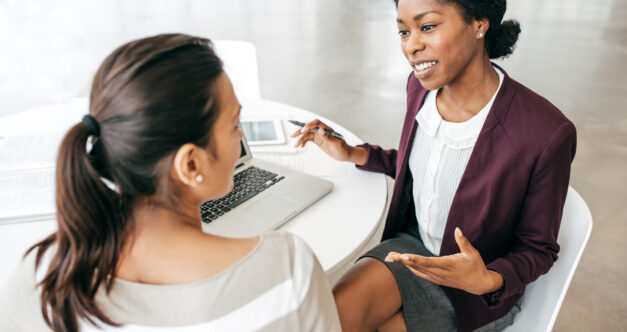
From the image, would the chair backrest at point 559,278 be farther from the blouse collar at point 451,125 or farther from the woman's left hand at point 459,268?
the blouse collar at point 451,125

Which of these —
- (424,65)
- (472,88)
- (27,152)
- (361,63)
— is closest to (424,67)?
(424,65)

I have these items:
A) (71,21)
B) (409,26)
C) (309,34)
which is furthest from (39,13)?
(409,26)

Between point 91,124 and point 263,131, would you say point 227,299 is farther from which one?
point 263,131

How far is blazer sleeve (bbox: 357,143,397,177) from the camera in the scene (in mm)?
1538

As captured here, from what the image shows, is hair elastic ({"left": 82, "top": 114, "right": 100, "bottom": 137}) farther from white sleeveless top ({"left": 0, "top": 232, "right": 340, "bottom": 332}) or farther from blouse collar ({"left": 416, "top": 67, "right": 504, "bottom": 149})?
blouse collar ({"left": 416, "top": 67, "right": 504, "bottom": 149})

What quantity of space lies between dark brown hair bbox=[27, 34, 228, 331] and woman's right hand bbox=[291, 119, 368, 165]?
0.77 m

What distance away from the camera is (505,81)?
1307mm

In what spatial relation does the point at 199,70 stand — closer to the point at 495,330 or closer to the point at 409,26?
the point at 409,26

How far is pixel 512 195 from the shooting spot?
49.0 inches

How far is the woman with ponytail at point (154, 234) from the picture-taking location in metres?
0.70

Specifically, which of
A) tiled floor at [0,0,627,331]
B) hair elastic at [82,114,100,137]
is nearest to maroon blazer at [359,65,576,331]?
hair elastic at [82,114,100,137]

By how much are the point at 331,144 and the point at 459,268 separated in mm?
586

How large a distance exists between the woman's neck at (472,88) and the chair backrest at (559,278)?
329 mm

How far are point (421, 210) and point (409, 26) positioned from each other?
20.9 inches
